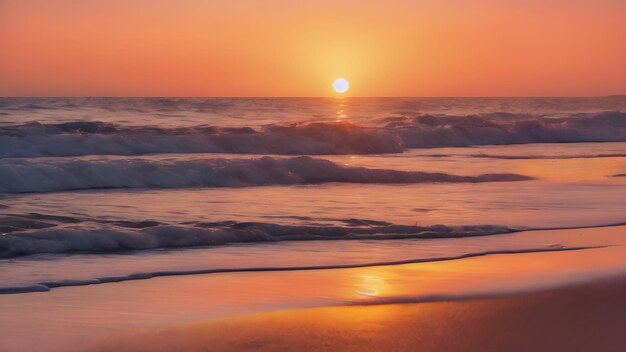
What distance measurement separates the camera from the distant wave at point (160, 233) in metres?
8.06

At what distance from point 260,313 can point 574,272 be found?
2556 mm

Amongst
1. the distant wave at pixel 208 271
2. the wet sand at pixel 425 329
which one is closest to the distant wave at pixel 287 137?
the distant wave at pixel 208 271

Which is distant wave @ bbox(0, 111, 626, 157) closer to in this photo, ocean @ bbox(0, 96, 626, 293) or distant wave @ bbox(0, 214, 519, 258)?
ocean @ bbox(0, 96, 626, 293)

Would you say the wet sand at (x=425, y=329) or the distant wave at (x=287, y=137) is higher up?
the wet sand at (x=425, y=329)

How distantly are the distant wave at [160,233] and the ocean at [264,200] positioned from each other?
0.8 inches

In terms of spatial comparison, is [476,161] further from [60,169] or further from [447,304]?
[447,304]

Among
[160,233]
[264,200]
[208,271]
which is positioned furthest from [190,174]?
[208,271]

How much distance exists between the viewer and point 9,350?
16.1 feet

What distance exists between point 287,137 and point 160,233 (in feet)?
54.6

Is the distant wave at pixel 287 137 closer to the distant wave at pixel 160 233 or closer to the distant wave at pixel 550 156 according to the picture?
the distant wave at pixel 550 156

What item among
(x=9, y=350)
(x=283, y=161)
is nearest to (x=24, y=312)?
(x=9, y=350)

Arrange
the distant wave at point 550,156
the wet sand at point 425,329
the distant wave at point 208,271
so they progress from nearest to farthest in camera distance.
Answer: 1. the wet sand at point 425,329
2. the distant wave at point 208,271
3. the distant wave at point 550,156

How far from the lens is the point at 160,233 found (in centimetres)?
860

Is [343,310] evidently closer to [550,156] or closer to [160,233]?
[160,233]
